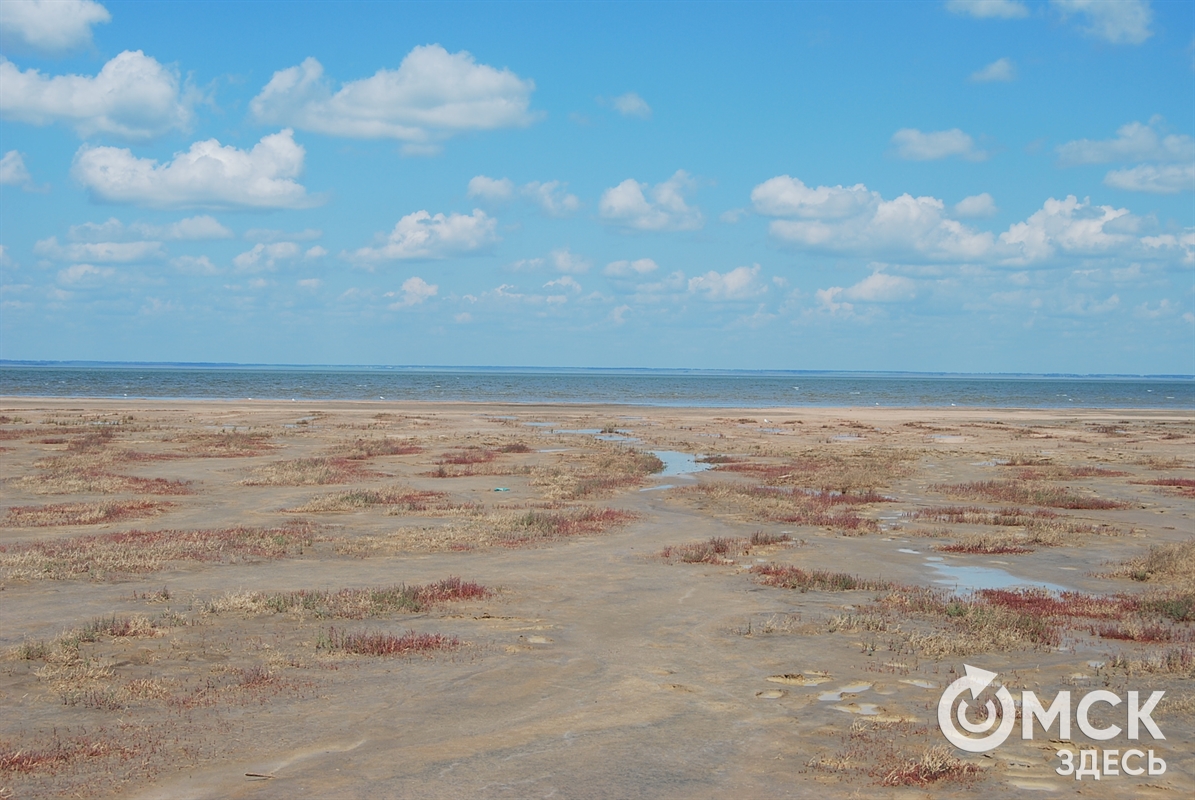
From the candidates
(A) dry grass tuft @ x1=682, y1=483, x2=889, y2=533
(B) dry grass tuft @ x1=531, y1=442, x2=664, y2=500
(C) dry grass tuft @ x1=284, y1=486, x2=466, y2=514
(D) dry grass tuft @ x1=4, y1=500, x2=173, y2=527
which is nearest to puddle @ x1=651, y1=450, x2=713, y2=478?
(B) dry grass tuft @ x1=531, y1=442, x2=664, y2=500

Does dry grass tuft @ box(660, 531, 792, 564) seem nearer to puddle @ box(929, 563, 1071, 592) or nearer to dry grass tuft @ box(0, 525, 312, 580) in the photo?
puddle @ box(929, 563, 1071, 592)

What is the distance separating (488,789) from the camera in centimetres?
920

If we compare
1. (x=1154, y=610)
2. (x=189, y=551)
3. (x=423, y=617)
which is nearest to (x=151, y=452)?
(x=189, y=551)

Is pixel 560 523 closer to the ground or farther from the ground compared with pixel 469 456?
closer to the ground

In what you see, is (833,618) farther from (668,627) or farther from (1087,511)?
(1087,511)

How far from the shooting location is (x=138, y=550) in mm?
21500

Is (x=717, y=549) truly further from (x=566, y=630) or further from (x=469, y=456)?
(x=469, y=456)

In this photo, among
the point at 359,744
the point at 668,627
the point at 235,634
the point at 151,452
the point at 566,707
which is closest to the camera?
the point at 359,744

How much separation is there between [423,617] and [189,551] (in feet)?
27.3

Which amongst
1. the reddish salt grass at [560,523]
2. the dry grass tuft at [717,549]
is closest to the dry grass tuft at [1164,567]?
the dry grass tuft at [717,549]

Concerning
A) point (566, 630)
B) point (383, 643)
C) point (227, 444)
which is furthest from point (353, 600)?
point (227, 444)

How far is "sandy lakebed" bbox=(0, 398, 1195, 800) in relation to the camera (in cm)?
978

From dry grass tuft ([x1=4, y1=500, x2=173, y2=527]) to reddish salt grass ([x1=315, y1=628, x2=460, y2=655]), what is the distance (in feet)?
50.1

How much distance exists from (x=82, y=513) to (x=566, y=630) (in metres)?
18.3
